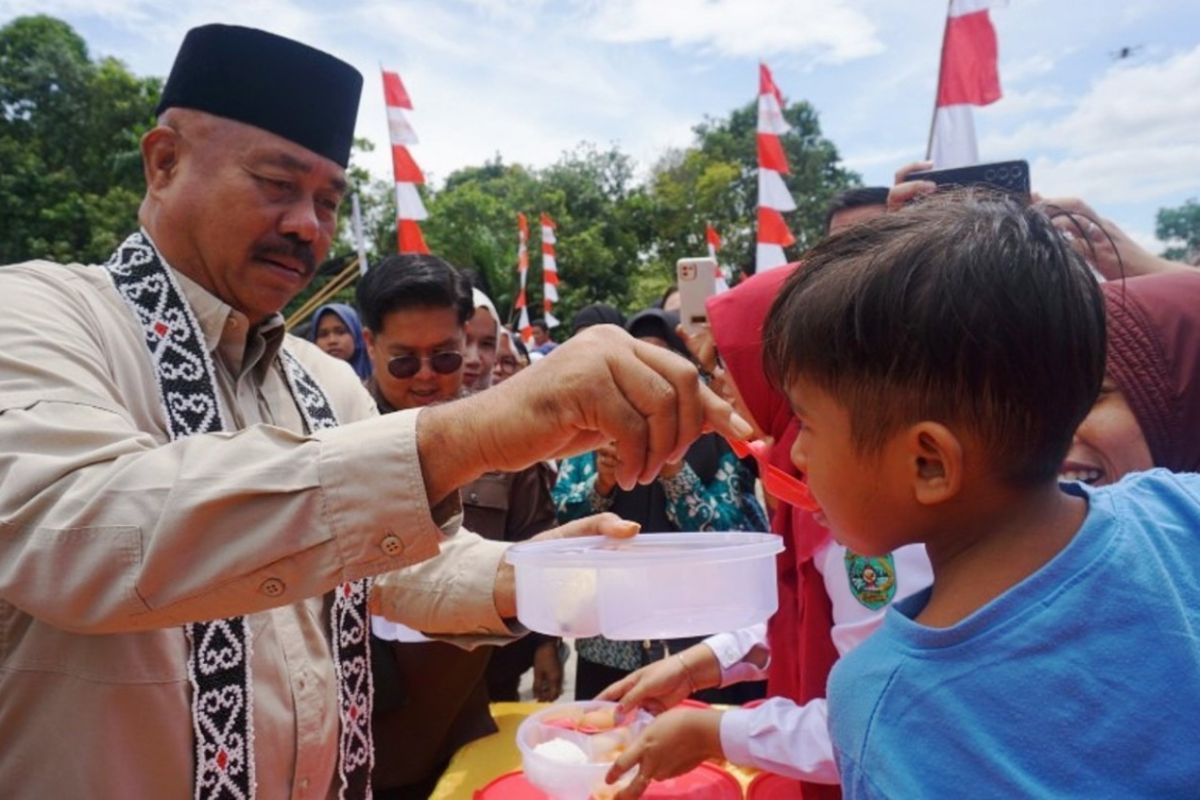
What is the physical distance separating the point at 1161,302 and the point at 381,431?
1.30 meters

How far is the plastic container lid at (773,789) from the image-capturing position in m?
1.79

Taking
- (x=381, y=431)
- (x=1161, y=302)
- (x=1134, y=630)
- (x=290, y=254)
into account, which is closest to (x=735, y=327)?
(x=1161, y=302)

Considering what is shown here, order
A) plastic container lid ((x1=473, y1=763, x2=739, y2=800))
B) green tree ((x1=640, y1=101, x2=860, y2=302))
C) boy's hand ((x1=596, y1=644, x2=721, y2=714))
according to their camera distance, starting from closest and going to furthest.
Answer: plastic container lid ((x1=473, y1=763, x2=739, y2=800)) → boy's hand ((x1=596, y1=644, x2=721, y2=714)) → green tree ((x1=640, y1=101, x2=860, y2=302))

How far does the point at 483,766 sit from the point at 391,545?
1.36 metres

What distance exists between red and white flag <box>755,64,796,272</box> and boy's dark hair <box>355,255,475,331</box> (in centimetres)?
281

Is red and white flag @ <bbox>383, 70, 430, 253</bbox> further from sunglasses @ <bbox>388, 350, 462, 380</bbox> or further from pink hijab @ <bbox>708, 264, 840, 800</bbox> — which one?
pink hijab @ <bbox>708, 264, 840, 800</bbox>

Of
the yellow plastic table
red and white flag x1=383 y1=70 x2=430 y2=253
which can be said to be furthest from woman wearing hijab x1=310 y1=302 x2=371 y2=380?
the yellow plastic table

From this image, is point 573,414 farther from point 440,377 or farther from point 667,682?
point 440,377

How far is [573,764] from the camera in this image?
5.14 feet

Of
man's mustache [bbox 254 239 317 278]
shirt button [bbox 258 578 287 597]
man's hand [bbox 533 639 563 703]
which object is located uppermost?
man's mustache [bbox 254 239 317 278]

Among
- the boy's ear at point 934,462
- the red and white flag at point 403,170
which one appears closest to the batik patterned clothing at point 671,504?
the boy's ear at point 934,462

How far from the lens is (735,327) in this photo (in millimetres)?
1985

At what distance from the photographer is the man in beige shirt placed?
0.96 meters

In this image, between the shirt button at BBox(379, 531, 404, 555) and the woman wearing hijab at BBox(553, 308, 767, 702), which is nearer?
the shirt button at BBox(379, 531, 404, 555)
